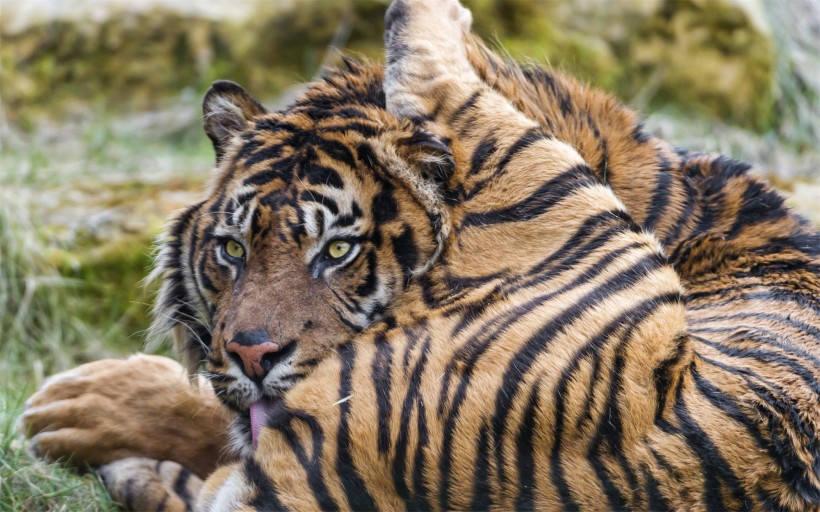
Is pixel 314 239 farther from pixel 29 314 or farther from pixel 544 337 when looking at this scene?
pixel 29 314

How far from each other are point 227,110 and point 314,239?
1.99 feet

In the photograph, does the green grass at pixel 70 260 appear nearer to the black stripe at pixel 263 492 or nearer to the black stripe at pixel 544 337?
the black stripe at pixel 263 492

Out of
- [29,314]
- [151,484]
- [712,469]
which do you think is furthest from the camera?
[29,314]

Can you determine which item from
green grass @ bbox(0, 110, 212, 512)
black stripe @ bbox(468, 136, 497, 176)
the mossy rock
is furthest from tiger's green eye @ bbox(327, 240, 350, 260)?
the mossy rock

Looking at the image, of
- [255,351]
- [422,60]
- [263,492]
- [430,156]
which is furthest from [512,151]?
[263,492]

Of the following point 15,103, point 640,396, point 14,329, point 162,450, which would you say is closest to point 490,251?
point 640,396

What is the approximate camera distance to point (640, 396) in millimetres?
1981

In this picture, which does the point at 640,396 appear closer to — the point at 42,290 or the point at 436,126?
the point at 436,126

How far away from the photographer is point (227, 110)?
2.77 meters

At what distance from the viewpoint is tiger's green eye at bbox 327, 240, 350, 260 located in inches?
94.8

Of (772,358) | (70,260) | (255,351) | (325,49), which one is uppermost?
(325,49)

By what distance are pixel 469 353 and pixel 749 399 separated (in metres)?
0.60

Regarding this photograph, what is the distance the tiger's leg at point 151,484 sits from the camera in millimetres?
2574

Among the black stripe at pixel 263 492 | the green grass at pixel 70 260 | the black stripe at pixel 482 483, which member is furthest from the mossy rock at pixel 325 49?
the black stripe at pixel 482 483
